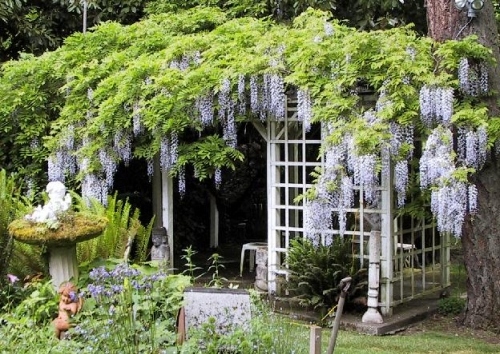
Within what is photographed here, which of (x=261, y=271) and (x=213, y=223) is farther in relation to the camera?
(x=213, y=223)

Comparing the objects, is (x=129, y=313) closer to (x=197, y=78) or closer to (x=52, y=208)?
(x=52, y=208)

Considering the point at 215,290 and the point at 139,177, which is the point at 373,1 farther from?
the point at 215,290

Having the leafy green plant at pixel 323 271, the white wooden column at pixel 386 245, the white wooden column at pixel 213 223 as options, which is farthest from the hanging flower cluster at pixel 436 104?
the white wooden column at pixel 213 223

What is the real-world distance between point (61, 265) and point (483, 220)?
3461mm

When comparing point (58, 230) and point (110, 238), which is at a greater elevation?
point (58, 230)

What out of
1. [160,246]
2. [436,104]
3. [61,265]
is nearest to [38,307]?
[61,265]

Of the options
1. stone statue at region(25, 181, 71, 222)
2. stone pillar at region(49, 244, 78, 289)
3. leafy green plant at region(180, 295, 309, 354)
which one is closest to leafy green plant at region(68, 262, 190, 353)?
leafy green plant at region(180, 295, 309, 354)

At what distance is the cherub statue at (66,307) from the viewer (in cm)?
482

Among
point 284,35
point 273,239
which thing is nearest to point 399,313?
point 273,239

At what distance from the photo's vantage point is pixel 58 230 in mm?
5387

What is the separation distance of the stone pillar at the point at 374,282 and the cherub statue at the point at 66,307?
2625 mm

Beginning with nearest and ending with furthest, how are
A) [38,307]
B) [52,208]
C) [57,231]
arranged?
[38,307], [57,231], [52,208]

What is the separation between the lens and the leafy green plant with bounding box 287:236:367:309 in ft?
21.8

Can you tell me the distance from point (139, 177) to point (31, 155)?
6.27 ft
